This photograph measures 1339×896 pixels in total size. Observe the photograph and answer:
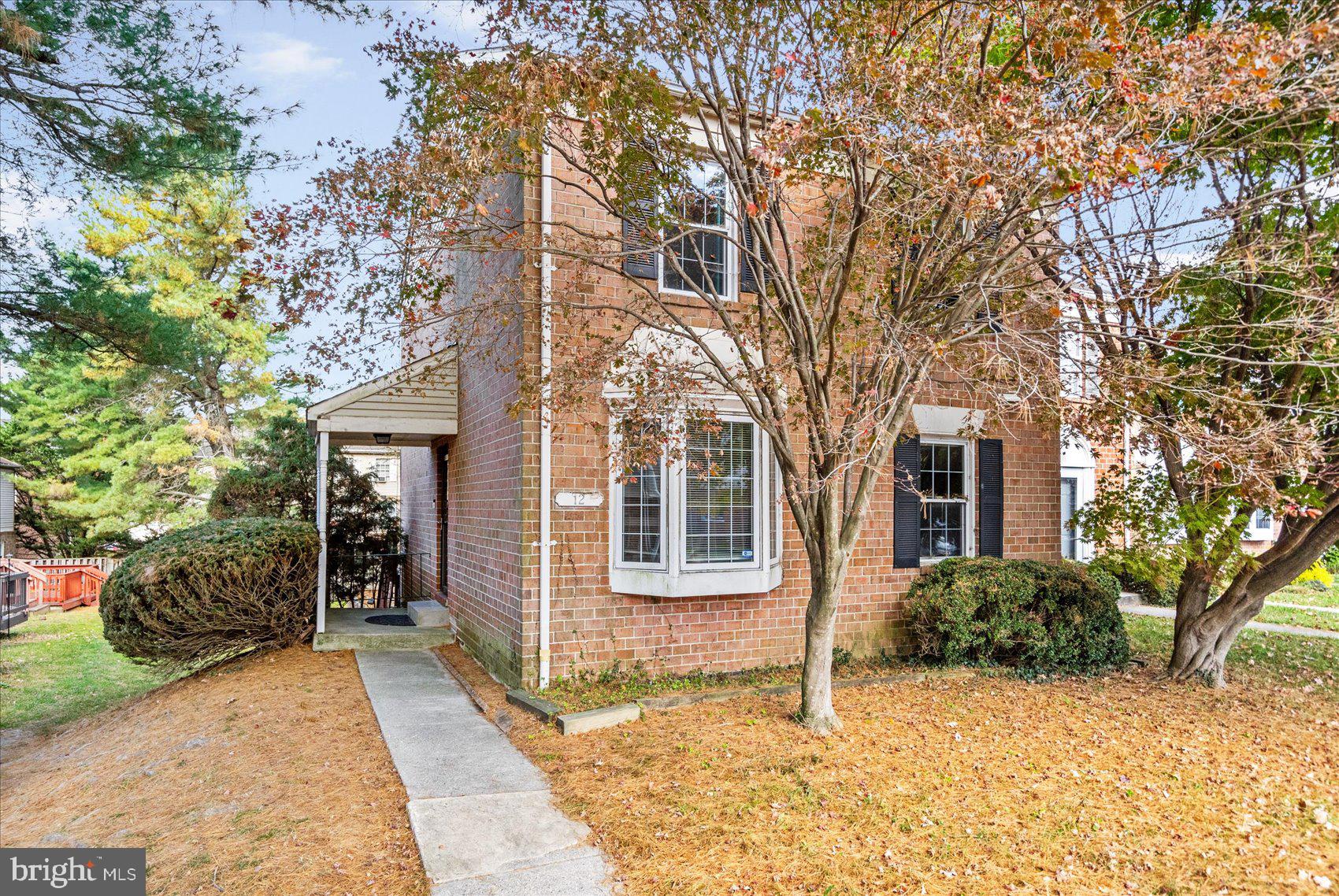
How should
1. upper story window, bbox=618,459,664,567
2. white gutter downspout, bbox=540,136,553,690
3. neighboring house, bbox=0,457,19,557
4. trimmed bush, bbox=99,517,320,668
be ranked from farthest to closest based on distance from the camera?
1. neighboring house, bbox=0,457,19,557
2. trimmed bush, bbox=99,517,320,668
3. upper story window, bbox=618,459,664,567
4. white gutter downspout, bbox=540,136,553,690

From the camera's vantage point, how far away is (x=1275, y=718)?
697cm

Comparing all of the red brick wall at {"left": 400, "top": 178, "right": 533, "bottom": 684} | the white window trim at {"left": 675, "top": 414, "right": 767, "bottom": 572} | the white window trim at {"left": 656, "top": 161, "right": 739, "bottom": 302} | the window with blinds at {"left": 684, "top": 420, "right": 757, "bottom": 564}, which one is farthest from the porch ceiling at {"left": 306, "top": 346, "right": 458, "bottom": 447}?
the white window trim at {"left": 675, "top": 414, "right": 767, "bottom": 572}

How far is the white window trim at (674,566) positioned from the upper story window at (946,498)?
273 cm

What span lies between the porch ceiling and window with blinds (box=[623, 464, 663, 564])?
2.69m

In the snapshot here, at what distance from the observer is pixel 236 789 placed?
5363mm

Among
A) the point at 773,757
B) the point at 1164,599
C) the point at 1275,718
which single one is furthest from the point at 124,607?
the point at 1164,599

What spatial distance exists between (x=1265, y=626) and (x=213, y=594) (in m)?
15.0

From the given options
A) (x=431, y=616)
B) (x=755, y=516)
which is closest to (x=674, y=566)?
(x=755, y=516)

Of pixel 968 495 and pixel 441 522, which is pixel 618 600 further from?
Result: pixel 441 522

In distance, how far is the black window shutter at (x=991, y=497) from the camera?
9461mm

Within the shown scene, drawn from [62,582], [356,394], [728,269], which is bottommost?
[62,582]

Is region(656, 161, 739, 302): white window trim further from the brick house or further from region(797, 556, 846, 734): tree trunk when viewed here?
region(797, 556, 846, 734): tree trunk

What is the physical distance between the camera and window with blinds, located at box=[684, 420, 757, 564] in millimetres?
7555

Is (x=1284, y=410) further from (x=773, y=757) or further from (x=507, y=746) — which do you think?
(x=507, y=746)
